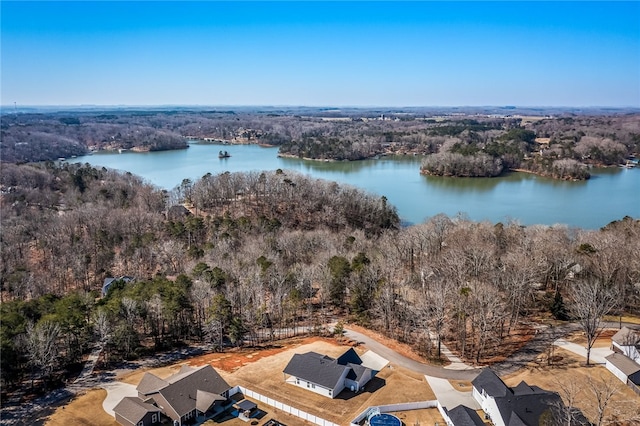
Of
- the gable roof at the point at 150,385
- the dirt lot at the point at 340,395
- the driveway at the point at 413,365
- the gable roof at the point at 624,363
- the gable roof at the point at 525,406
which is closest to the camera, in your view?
the gable roof at the point at 525,406

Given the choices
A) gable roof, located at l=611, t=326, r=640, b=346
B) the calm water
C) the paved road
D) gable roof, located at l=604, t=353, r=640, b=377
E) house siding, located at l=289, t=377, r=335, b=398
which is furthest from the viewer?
the calm water

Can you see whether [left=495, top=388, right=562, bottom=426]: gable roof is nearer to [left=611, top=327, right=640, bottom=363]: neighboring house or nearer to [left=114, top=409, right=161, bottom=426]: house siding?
[left=611, top=327, right=640, bottom=363]: neighboring house

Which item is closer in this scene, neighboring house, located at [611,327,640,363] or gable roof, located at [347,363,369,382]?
gable roof, located at [347,363,369,382]

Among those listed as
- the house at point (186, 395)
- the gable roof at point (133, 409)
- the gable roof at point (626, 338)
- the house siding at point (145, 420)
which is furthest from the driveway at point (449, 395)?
the gable roof at point (133, 409)

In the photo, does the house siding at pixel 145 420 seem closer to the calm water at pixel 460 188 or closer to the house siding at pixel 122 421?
the house siding at pixel 122 421

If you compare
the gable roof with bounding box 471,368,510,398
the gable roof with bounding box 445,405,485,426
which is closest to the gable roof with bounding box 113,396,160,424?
the gable roof with bounding box 445,405,485,426

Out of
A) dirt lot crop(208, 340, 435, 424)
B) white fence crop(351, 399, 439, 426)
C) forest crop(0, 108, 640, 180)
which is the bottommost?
dirt lot crop(208, 340, 435, 424)

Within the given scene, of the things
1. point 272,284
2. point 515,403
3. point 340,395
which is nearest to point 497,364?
point 515,403
